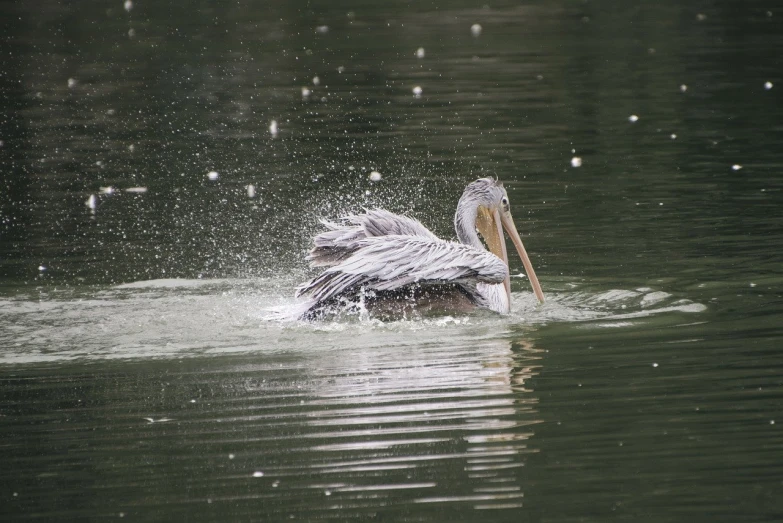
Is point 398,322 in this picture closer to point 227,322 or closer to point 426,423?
point 227,322

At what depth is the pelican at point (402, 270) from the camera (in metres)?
7.89

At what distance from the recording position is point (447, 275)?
790 centimetres

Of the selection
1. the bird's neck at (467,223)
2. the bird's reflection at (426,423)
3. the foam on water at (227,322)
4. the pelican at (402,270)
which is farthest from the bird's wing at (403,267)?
the bird's reflection at (426,423)

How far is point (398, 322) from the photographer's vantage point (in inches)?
316

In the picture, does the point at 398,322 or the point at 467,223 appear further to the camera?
the point at 467,223

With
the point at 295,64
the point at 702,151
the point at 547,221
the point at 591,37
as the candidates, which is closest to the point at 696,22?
the point at 591,37

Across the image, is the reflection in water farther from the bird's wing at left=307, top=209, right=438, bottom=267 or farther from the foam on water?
the bird's wing at left=307, top=209, right=438, bottom=267

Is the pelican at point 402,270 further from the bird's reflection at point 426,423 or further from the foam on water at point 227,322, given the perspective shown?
the bird's reflection at point 426,423

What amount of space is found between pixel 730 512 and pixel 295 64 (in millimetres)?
18276

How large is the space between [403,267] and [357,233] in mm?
668

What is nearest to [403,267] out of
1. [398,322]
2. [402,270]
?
[402,270]

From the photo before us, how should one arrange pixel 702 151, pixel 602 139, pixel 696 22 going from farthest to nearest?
1. pixel 696 22
2. pixel 602 139
3. pixel 702 151

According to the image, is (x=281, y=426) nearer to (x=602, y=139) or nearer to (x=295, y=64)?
(x=602, y=139)

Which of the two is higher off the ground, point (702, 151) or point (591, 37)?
point (591, 37)
